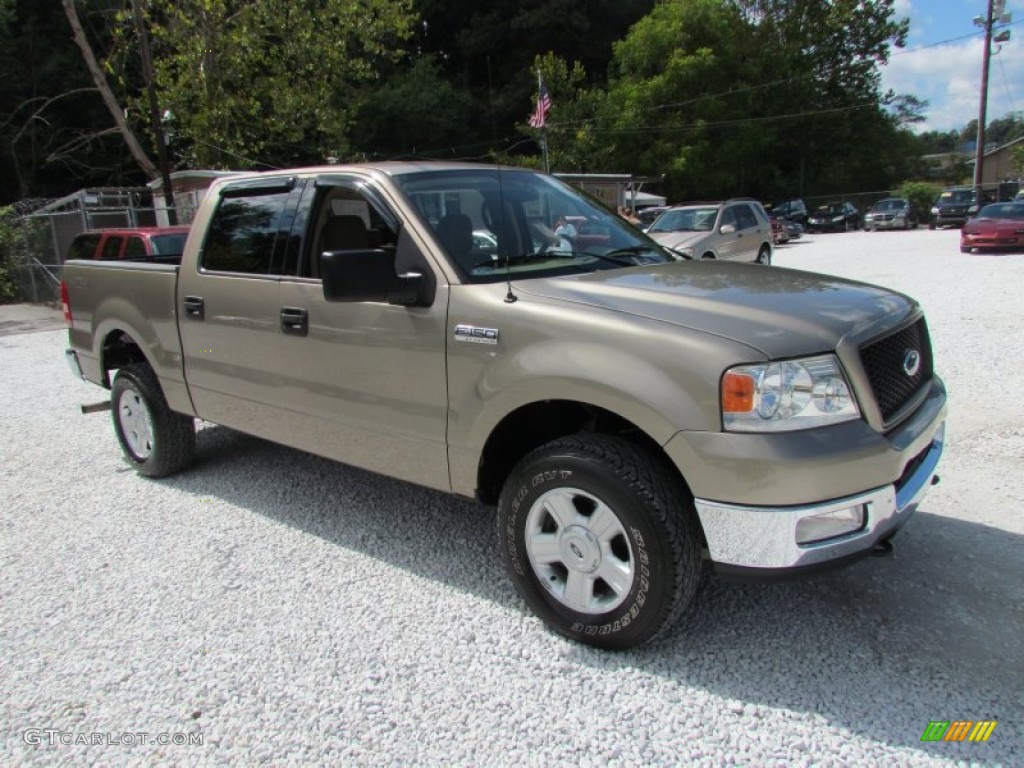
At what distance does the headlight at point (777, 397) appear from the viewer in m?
2.48

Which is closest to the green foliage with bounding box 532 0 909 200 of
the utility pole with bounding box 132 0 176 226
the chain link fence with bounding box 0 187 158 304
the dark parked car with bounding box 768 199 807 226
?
the dark parked car with bounding box 768 199 807 226

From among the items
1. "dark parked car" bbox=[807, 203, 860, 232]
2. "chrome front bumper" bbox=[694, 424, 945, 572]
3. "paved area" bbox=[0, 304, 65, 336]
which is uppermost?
"chrome front bumper" bbox=[694, 424, 945, 572]

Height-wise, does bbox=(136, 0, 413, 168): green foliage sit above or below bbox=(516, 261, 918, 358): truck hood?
above

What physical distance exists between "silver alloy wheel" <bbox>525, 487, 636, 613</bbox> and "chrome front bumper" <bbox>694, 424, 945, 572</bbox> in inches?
13.3

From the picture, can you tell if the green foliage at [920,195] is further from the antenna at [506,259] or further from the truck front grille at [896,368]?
the antenna at [506,259]

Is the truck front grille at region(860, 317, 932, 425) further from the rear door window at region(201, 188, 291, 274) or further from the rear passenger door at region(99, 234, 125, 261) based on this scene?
the rear passenger door at region(99, 234, 125, 261)

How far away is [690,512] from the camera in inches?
108

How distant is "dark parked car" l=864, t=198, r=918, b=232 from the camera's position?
1497 inches

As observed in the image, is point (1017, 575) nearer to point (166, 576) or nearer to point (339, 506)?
point (339, 506)

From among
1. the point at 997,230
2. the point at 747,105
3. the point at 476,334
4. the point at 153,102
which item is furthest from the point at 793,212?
the point at 476,334

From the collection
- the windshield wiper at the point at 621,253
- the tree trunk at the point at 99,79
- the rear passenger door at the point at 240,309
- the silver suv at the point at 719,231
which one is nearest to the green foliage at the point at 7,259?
the tree trunk at the point at 99,79

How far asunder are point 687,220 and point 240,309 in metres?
12.9

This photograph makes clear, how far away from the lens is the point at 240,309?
4082mm

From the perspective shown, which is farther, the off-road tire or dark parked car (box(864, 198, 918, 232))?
dark parked car (box(864, 198, 918, 232))
